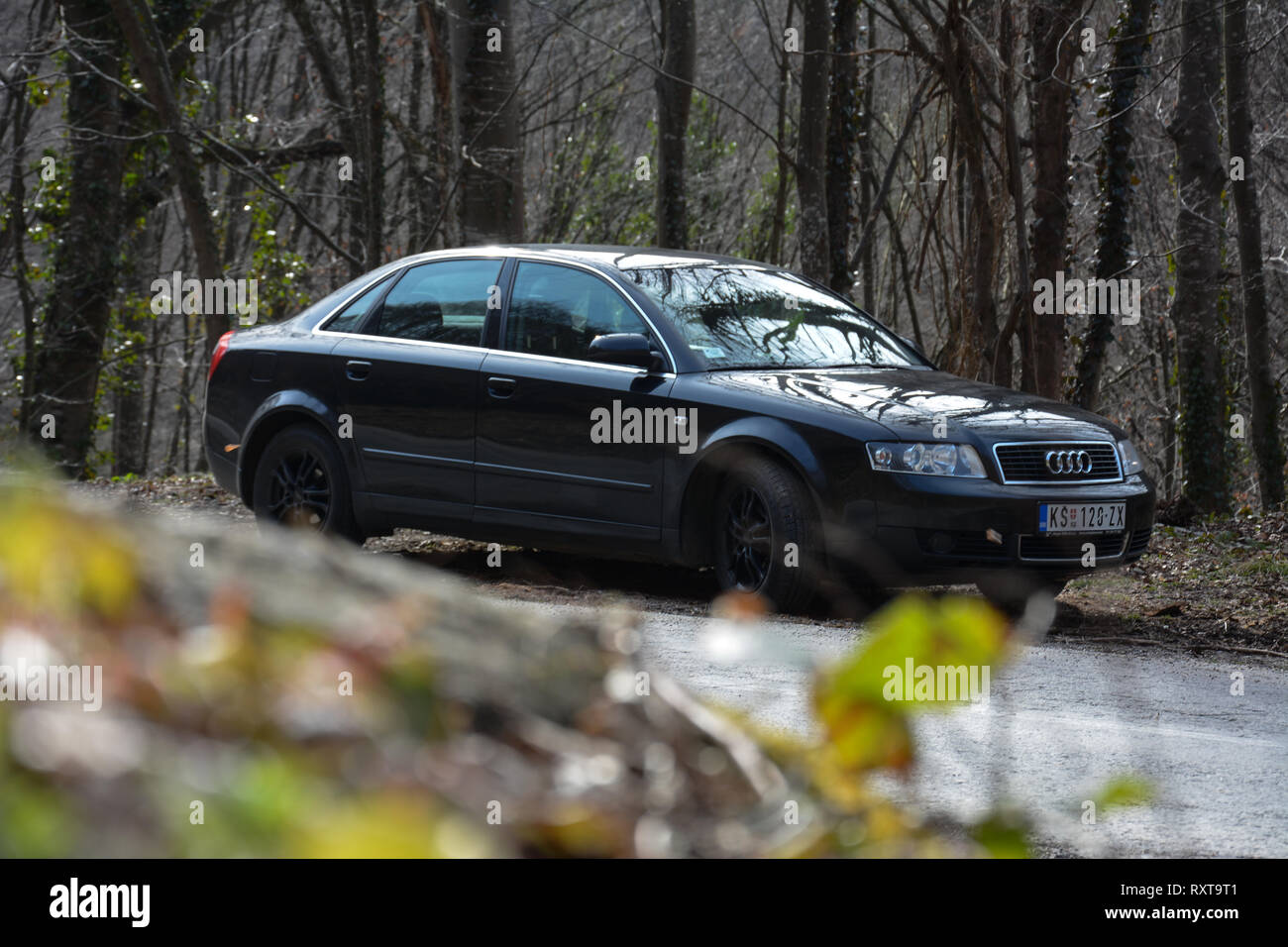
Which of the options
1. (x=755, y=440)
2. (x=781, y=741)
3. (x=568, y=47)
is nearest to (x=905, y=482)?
(x=755, y=440)

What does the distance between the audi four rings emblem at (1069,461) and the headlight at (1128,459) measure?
1.03 ft

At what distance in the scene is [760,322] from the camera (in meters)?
8.08

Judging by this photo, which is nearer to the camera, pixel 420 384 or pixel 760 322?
pixel 760 322

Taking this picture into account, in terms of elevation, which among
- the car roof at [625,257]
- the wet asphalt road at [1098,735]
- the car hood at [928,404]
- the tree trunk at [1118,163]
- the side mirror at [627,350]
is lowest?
the wet asphalt road at [1098,735]

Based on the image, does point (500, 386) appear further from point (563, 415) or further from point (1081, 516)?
point (1081, 516)

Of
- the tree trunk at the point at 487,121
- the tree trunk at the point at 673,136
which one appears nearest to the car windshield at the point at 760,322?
the tree trunk at the point at 487,121

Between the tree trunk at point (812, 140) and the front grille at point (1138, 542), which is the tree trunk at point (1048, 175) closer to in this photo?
the tree trunk at point (812, 140)

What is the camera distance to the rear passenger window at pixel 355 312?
348 inches

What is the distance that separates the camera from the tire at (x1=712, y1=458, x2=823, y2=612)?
702 centimetres

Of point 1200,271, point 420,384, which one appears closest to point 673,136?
point 1200,271

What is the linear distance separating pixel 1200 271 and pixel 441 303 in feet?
29.6

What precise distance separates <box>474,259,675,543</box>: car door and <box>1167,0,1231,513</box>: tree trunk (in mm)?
8407
